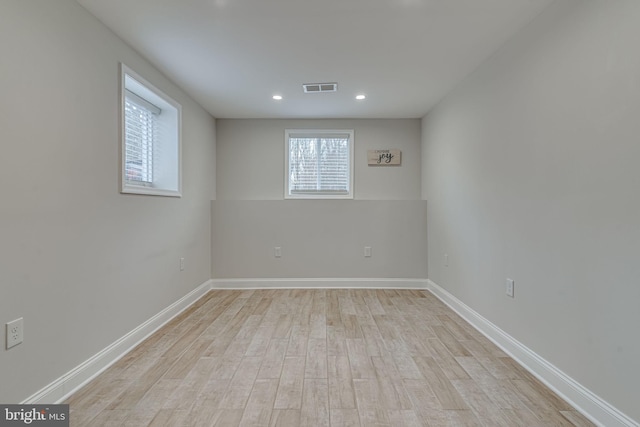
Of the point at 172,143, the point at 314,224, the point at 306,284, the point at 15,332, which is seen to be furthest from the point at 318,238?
the point at 15,332

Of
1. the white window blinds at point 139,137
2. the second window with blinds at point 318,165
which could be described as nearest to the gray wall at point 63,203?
the white window blinds at point 139,137

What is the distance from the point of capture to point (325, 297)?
3.79 meters

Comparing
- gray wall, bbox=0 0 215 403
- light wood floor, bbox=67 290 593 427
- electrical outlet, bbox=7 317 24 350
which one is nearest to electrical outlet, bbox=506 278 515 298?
light wood floor, bbox=67 290 593 427

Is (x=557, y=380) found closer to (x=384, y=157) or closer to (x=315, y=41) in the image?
(x=315, y=41)

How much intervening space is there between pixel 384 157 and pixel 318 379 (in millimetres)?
3117

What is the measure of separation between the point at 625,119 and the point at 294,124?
347 cm

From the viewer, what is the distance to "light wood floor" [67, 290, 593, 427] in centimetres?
160

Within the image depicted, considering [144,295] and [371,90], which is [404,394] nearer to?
[144,295]

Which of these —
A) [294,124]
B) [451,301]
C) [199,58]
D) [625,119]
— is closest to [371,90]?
[294,124]

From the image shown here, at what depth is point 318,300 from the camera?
3668mm

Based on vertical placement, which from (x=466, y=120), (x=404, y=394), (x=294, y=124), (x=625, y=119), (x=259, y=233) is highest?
(x=294, y=124)

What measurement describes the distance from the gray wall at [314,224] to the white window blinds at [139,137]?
1.32 meters

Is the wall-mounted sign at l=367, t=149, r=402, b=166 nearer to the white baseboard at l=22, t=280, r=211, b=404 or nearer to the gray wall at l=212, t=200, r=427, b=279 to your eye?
the gray wall at l=212, t=200, r=427, b=279

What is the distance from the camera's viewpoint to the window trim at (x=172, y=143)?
2277 mm
